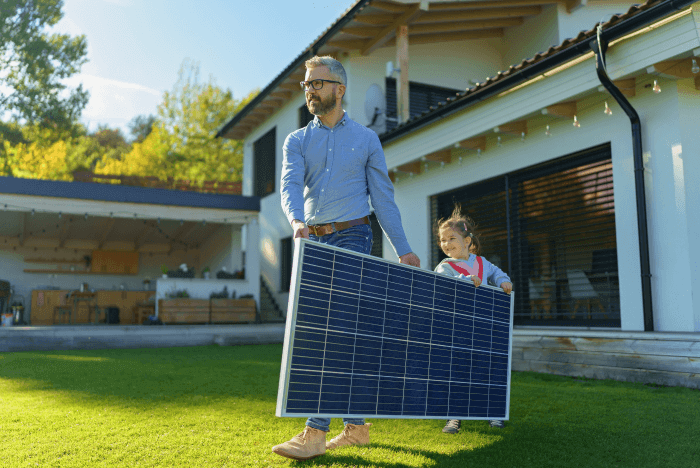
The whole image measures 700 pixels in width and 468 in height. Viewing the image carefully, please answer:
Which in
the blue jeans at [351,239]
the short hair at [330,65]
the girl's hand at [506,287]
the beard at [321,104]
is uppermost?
the short hair at [330,65]

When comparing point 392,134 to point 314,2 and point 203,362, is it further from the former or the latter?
point 203,362

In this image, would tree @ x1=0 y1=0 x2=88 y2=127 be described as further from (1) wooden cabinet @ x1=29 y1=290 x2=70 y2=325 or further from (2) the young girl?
(2) the young girl

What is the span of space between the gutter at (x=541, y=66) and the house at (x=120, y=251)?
7.40 m

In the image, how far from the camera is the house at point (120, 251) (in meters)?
14.2

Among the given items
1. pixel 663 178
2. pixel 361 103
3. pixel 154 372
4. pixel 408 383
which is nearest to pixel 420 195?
pixel 361 103

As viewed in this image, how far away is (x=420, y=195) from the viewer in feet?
33.0

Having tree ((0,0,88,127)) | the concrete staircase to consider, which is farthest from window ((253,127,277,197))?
tree ((0,0,88,127))

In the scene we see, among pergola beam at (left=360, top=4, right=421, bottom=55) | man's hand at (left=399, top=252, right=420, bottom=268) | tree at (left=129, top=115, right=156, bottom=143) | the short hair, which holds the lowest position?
man's hand at (left=399, top=252, right=420, bottom=268)

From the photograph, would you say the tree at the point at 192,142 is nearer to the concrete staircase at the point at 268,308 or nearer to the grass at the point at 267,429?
the concrete staircase at the point at 268,308

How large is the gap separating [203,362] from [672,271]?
569 centimetres

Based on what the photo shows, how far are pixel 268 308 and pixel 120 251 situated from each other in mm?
6721

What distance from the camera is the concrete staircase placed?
1614cm

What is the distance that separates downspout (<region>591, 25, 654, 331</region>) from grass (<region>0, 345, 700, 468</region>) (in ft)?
3.53

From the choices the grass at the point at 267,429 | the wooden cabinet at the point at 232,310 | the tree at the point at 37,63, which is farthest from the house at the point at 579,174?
the tree at the point at 37,63
